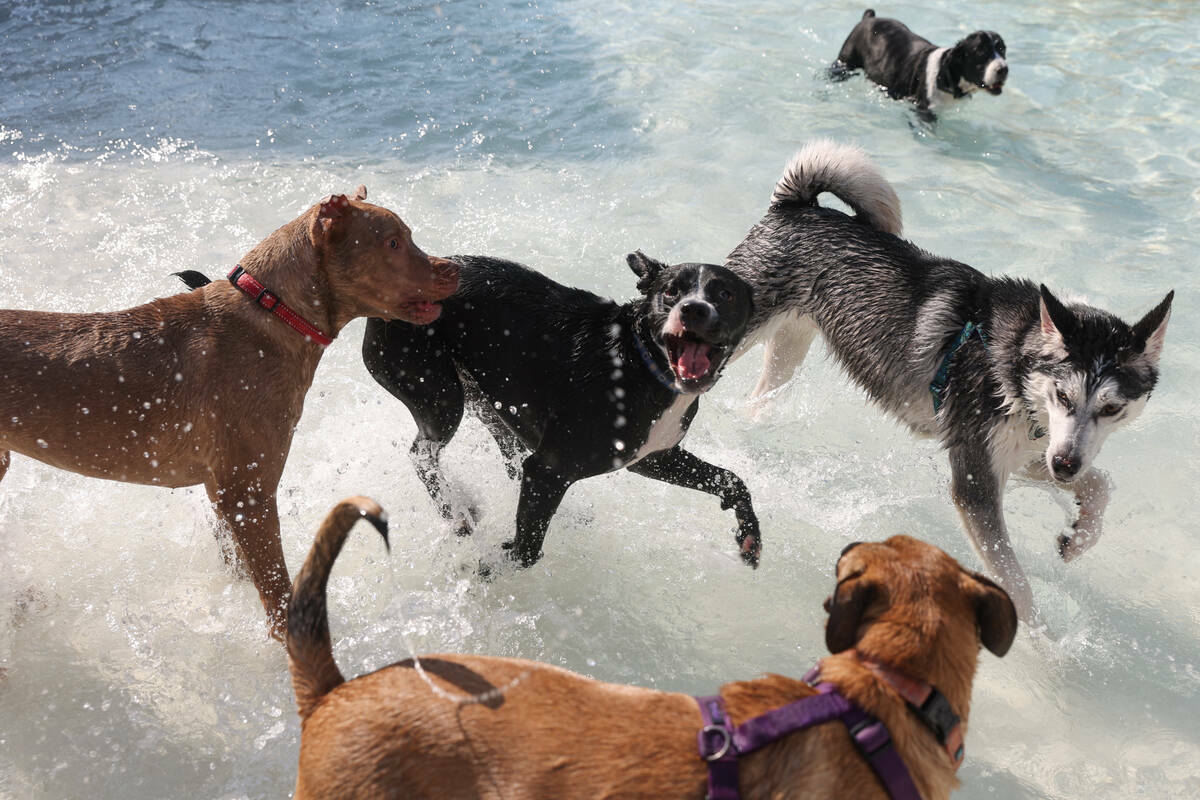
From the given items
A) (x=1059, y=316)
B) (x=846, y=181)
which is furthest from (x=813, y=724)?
(x=846, y=181)

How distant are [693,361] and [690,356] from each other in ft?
0.08

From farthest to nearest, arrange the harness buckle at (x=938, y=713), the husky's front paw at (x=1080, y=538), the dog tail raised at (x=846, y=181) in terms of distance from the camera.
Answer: the dog tail raised at (x=846, y=181) → the husky's front paw at (x=1080, y=538) → the harness buckle at (x=938, y=713)

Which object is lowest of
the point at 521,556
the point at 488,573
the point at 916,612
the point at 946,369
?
the point at 488,573

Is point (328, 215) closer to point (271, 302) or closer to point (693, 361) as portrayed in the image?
point (271, 302)

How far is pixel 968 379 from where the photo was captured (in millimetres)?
4637

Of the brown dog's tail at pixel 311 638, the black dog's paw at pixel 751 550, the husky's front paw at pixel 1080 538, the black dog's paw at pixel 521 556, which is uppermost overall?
the brown dog's tail at pixel 311 638

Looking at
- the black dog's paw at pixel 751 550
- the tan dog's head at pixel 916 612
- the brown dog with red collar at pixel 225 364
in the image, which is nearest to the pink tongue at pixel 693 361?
the black dog's paw at pixel 751 550

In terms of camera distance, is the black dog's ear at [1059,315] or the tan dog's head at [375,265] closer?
the tan dog's head at [375,265]

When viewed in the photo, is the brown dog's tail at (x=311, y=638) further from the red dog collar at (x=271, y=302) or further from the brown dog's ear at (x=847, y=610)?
the red dog collar at (x=271, y=302)

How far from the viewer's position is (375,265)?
3850mm

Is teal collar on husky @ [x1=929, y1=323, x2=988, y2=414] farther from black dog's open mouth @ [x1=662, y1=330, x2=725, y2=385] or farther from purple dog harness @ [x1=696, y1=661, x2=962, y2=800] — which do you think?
purple dog harness @ [x1=696, y1=661, x2=962, y2=800]

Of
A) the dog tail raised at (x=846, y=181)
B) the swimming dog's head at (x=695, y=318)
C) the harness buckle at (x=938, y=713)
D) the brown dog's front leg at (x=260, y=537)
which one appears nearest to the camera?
the harness buckle at (x=938, y=713)

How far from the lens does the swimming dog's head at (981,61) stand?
→ 29.1ft

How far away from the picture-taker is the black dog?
408cm
